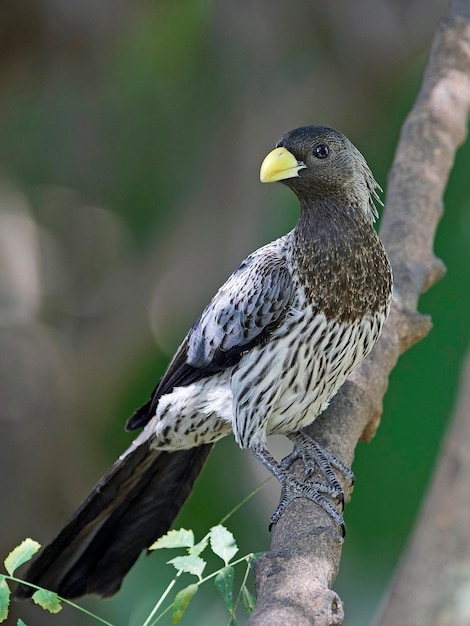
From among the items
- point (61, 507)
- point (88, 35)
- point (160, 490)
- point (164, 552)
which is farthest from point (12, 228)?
point (160, 490)

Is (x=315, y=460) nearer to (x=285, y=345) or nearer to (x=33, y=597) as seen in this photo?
(x=285, y=345)

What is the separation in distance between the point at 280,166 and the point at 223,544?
1.21m

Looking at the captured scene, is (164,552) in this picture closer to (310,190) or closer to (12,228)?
(12,228)

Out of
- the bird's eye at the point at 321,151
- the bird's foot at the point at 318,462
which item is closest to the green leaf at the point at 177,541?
the bird's foot at the point at 318,462

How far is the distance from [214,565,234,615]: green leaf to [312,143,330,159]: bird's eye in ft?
4.41

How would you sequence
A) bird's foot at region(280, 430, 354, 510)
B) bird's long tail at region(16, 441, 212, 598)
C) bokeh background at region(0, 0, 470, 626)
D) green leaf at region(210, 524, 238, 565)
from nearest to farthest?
1. green leaf at region(210, 524, 238, 565)
2. bird's foot at region(280, 430, 354, 510)
3. bird's long tail at region(16, 441, 212, 598)
4. bokeh background at region(0, 0, 470, 626)

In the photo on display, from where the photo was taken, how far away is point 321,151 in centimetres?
291

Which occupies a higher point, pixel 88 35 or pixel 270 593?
pixel 88 35

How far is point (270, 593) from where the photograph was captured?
7.01ft

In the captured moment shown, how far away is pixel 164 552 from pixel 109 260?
83.4 inches

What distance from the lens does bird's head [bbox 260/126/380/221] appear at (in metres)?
2.88

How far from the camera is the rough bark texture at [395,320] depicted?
84.0 inches

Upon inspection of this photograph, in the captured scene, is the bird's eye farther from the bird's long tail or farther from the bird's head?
the bird's long tail

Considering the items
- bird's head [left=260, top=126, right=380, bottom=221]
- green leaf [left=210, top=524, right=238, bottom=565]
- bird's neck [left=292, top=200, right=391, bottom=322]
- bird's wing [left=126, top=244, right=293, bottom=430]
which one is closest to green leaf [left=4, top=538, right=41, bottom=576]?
green leaf [left=210, top=524, right=238, bottom=565]
